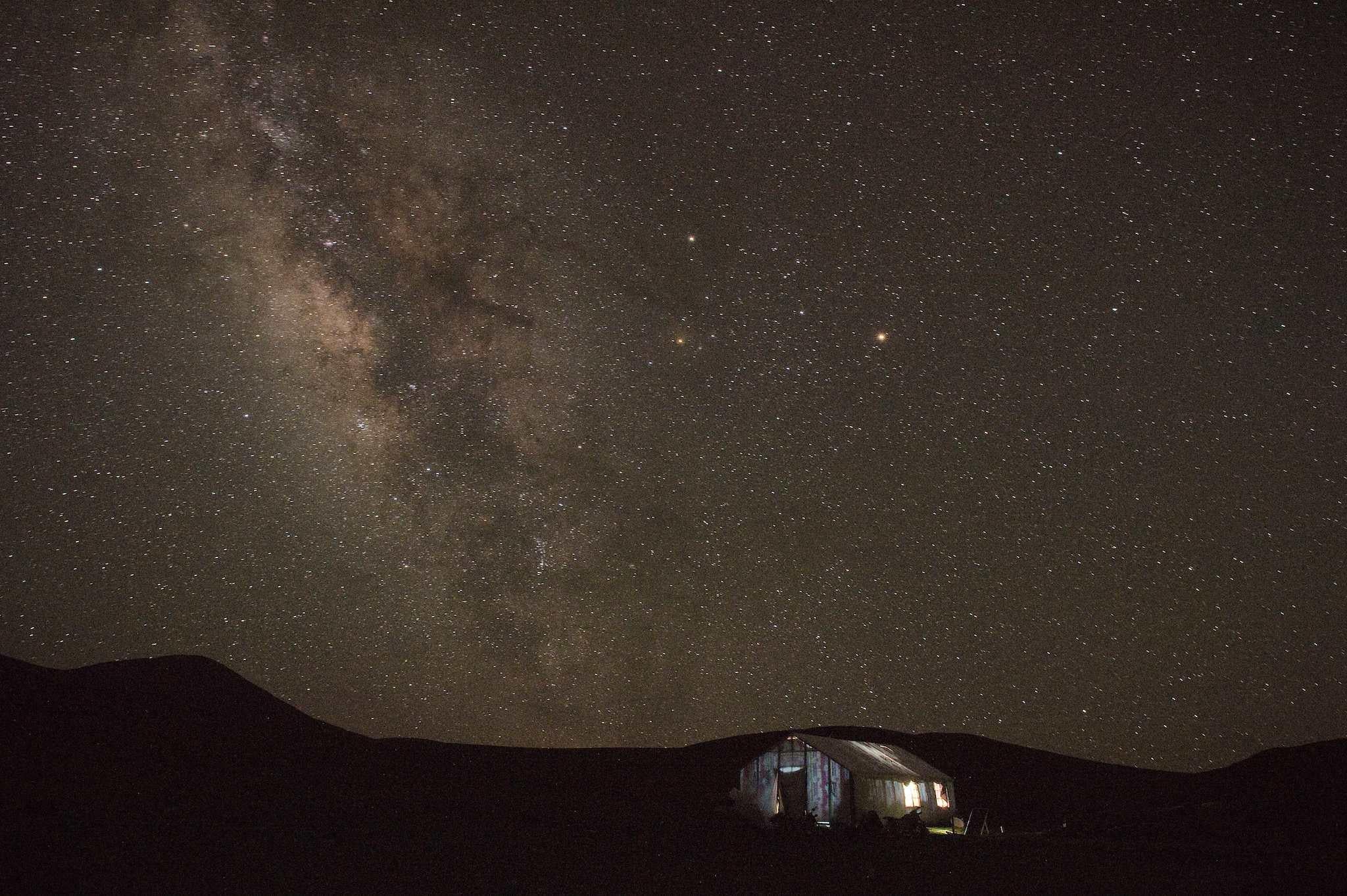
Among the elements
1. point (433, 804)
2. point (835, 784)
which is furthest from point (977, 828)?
point (433, 804)

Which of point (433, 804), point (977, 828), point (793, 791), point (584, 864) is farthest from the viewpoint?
point (977, 828)

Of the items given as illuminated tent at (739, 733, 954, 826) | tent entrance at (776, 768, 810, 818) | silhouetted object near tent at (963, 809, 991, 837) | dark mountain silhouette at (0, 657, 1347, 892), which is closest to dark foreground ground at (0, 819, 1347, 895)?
dark mountain silhouette at (0, 657, 1347, 892)

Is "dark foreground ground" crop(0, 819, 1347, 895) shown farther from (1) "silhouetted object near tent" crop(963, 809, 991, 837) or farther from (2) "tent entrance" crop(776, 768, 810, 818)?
(2) "tent entrance" crop(776, 768, 810, 818)

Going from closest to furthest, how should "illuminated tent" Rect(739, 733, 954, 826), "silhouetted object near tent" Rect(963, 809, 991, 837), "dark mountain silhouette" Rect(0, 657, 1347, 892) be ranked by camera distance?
"dark mountain silhouette" Rect(0, 657, 1347, 892)
"silhouetted object near tent" Rect(963, 809, 991, 837)
"illuminated tent" Rect(739, 733, 954, 826)

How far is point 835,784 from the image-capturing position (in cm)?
1992

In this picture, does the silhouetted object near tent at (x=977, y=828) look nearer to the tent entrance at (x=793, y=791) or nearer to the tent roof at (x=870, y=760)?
the tent roof at (x=870, y=760)

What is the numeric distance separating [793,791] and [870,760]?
2.54 metres

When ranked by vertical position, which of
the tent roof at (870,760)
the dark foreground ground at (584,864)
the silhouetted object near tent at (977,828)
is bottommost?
the silhouetted object near tent at (977,828)

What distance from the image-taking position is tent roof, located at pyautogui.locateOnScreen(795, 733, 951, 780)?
20.3 meters

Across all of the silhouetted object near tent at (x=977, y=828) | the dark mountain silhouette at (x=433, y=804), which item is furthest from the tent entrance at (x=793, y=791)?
the silhouetted object near tent at (x=977, y=828)

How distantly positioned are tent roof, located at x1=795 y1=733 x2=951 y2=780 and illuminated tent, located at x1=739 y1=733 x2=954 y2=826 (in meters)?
0.03

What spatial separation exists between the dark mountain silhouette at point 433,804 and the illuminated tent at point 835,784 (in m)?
1.88

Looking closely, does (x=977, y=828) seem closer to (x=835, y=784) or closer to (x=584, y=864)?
(x=835, y=784)

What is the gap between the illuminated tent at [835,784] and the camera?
19734mm
